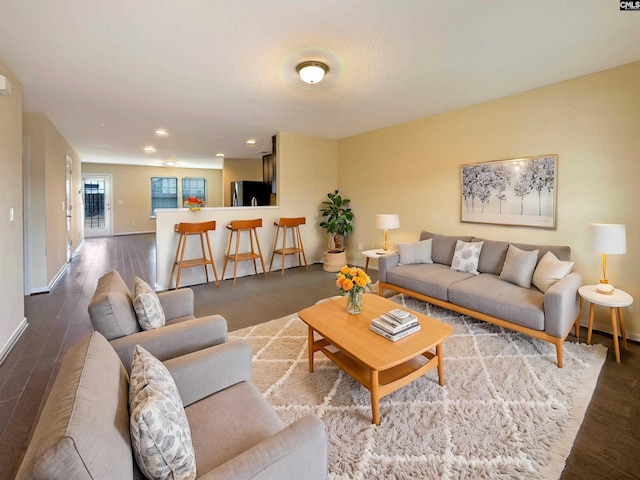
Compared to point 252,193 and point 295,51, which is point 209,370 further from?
point 252,193

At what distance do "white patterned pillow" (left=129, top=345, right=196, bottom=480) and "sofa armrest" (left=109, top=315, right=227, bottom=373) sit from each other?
0.62 meters

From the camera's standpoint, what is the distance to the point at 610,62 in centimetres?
269

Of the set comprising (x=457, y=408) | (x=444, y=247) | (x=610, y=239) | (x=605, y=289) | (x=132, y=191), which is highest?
(x=132, y=191)

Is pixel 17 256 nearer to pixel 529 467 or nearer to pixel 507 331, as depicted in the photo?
pixel 529 467

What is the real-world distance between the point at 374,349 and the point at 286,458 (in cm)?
102

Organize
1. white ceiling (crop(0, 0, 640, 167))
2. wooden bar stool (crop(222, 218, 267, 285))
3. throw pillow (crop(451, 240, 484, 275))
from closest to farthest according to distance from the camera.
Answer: white ceiling (crop(0, 0, 640, 167))
throw pillow (crop(451, 240, 484, 275))
wooden bar stool (crop(222, 218, 267, 285))

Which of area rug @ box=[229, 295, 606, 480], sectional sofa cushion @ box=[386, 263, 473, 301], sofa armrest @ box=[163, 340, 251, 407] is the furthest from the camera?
sectional sofa cushion @ box=[386, 263, 473, 301]

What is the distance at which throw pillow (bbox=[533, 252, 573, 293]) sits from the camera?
268 cm

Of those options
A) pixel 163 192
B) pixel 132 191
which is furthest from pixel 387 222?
pixel 132 191

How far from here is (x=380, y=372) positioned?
78.5 inches

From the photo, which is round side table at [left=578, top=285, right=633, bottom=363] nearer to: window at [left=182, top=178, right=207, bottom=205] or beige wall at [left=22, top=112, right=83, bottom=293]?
beige wall at [left=22, top=112, right=83, bottom=293]

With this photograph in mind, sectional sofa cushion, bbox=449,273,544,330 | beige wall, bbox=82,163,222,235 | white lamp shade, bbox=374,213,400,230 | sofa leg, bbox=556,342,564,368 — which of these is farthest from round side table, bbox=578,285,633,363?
beige wall, bbox=82,163,222,235

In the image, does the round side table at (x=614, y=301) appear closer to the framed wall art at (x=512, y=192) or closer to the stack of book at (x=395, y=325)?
the framed wall art at (x=512, y=192)

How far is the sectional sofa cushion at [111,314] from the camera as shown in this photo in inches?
62.6
